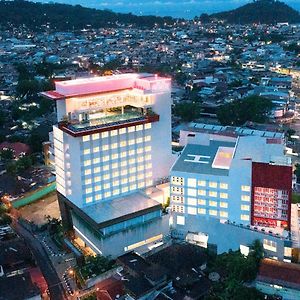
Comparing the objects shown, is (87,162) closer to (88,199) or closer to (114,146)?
(114,146)

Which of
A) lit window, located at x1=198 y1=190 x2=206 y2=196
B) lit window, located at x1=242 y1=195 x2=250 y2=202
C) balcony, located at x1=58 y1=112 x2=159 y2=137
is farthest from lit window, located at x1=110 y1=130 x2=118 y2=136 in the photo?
lit window, located at x1=242 y1=195 x2=250 y2=202

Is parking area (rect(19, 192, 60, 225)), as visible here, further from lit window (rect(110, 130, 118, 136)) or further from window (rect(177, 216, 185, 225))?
window (rect(177, 216, 185, 225))

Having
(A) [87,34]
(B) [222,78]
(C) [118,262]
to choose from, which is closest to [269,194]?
(C) [118,262]

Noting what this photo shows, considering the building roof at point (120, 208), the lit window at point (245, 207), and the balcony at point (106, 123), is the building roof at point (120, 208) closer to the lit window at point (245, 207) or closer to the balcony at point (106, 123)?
the balcony at point (106, 123)

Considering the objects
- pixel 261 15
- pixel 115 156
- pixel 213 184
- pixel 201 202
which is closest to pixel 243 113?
pixel 115 156

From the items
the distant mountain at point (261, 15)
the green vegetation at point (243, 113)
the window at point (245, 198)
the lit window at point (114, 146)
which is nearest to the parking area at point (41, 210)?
the lit window at point (114, 146)

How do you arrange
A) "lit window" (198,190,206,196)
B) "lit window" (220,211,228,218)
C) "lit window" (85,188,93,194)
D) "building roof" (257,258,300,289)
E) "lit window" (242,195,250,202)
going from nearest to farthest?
"building roof" (257,258,300,289) < "lit window" (242,195,250,202) < "lit window" (220,211,228,218) < "lit window" (198,190,206,196) < "lit window" (85,188,93,194)
